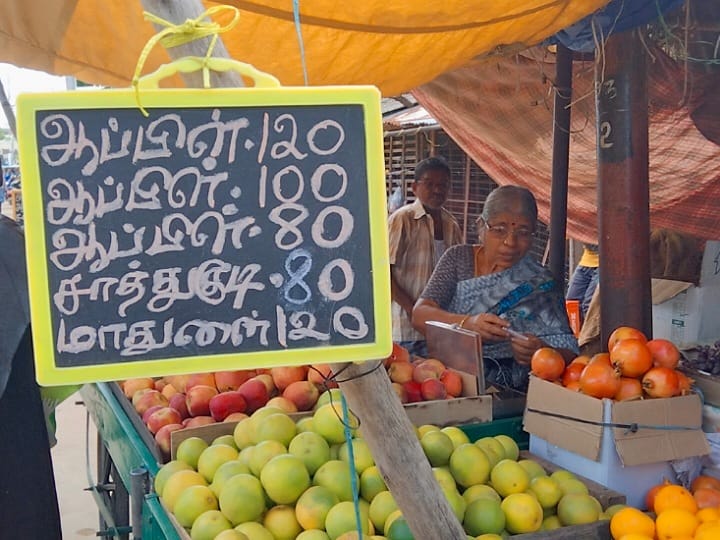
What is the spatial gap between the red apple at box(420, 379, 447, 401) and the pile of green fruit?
33cm

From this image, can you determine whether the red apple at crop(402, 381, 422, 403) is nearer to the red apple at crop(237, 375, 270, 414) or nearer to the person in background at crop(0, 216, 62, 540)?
the red apple at crop(237, 375, 270, 414)

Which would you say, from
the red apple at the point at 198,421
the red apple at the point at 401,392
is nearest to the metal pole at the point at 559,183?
the red apple at the point at 401,392

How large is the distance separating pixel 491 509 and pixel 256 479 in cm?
63

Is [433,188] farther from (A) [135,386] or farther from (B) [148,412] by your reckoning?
(B) [148,412]

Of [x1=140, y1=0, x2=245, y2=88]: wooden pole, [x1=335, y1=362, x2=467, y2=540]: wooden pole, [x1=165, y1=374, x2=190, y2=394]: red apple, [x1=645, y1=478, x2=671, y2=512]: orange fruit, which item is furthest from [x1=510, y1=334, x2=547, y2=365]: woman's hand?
[x1=140, y1=0, x2=245, y2=88]: wooden pole

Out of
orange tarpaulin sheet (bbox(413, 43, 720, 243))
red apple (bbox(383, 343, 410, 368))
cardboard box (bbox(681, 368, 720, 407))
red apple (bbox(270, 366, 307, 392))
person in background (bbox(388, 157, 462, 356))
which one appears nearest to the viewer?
cardboard box (bbox(681, 368, 720, 407))

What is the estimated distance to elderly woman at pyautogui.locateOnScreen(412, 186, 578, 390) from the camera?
3166 millimetres

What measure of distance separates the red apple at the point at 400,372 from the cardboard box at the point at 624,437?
1.92 ft

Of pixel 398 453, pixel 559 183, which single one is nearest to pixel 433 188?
pixel 559 183

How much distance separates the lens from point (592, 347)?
11.6 feet

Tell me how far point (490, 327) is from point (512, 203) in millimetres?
617

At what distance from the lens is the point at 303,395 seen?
2602mm

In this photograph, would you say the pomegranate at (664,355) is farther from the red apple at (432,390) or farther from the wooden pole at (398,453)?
the wooden pole at (398,453)

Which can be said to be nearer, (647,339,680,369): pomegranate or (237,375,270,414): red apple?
(647,339,680,369): pomegranate
